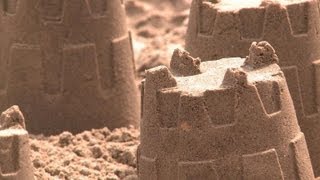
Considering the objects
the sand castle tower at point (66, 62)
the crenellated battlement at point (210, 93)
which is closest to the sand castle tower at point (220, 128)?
the crenellated battlement at point (210, 93)

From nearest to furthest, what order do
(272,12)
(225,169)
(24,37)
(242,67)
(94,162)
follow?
(225,169) < (242,67) < (272,12) < (94,162) < (24,37)

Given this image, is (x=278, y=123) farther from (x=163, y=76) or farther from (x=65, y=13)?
(x=65, y=13)

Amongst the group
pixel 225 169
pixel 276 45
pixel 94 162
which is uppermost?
pixel 276 45

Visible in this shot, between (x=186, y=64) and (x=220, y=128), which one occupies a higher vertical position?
(x=186, y=64)

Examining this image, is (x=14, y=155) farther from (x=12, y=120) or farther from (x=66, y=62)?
(x=66, y=62)

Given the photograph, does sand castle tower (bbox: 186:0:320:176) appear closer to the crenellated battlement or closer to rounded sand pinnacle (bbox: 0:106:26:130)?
the crenellated battlement

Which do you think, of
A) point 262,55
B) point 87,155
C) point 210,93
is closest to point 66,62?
point 87,155

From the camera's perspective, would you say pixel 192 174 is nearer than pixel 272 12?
Yes

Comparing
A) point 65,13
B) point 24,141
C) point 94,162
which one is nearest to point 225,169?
point 24,141
